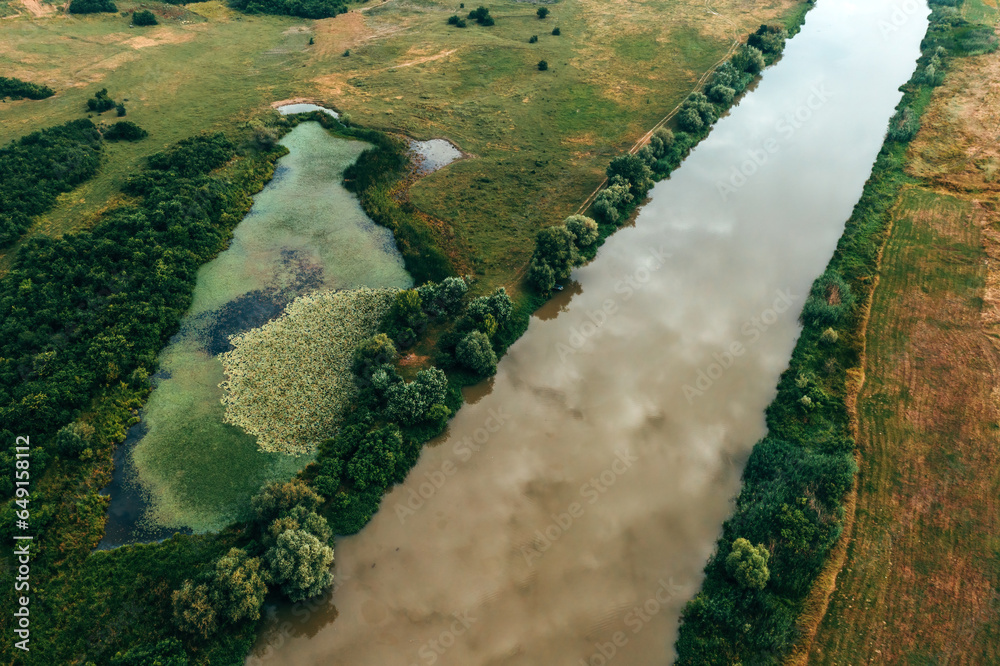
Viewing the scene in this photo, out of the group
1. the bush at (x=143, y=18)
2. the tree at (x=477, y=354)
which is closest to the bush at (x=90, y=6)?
the bush at (x=143, y=18)

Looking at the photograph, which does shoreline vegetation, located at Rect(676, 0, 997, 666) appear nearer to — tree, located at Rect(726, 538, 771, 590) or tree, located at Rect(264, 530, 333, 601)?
tree, located at Rect(726, 538, 771, 590)

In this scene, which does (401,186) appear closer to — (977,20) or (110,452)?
(110,452)

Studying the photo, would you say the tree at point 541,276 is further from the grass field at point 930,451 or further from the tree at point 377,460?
the grass field at point 930,451

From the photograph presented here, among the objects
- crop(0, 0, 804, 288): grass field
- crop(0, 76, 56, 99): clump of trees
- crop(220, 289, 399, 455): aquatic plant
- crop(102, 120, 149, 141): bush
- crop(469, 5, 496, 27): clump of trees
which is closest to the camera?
crop(220, 289, 399, 455): aquatic plant

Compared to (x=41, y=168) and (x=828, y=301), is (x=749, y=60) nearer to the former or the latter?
(x=828, y=301)

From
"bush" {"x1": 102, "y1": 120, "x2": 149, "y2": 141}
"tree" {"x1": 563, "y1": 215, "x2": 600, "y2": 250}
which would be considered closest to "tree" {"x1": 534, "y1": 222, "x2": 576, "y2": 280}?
"tree" {"x1": 563, "y1": 215, "x2": 600, "y2": 250}

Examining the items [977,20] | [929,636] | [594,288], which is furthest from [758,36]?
[929,636]

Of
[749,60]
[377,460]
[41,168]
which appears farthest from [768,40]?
[41,168]
